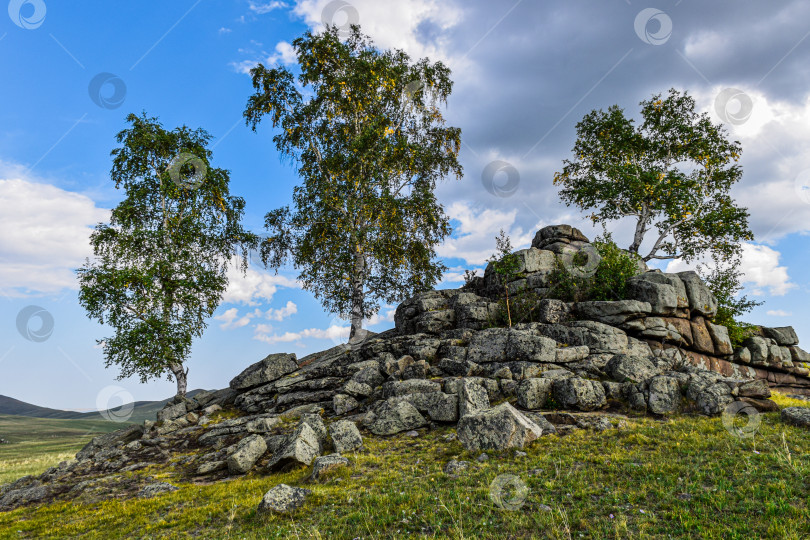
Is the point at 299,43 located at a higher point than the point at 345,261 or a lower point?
higher

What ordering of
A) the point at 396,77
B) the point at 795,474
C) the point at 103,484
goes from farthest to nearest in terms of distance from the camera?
1. the point at 396,77
2. the point at 103,484
3. the point at 795,474

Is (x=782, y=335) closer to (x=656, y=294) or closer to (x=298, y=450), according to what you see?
(x=656, y=294)

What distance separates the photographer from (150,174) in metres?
35.1

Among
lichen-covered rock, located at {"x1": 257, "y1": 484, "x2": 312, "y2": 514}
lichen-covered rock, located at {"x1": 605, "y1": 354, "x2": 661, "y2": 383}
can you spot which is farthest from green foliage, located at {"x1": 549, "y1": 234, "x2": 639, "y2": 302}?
lichen-covered rock, located at {"x1": 257, "y1": 484, "x2": 312, "y2": 514}

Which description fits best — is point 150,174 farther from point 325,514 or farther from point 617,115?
point 617,115

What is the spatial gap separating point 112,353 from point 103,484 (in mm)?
15385

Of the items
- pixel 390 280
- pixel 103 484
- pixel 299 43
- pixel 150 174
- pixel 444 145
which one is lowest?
pixel 103 484

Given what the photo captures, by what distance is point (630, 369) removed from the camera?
1819 centimetres

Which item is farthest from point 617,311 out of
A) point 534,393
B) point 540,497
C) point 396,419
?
point 540,497

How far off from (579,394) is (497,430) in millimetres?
4904

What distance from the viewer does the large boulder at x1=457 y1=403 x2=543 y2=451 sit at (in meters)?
13.0

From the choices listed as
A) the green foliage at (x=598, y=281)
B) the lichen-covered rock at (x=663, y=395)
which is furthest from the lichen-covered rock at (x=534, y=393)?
the green foliage at (x=598, y=281)

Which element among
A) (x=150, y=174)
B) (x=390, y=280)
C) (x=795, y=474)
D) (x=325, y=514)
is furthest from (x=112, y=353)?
(x=795, y=474)

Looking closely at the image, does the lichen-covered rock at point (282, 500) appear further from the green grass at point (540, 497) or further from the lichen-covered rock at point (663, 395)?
the lichen-covered rock at point (663, 395)
